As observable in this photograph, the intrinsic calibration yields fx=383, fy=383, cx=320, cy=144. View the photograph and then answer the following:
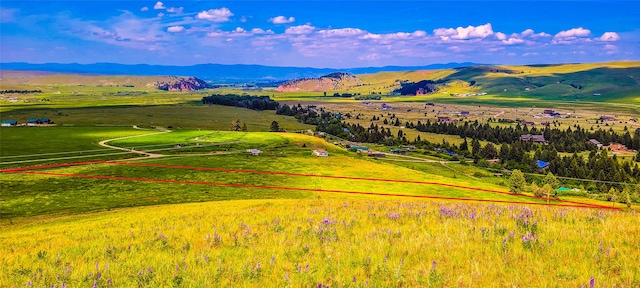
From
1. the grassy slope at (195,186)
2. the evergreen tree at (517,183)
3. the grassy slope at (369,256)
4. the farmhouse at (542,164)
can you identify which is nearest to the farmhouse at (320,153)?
the grassy slope at (195,186)

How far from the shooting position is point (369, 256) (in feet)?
32.1

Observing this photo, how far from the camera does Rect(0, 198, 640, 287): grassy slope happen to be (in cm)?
825

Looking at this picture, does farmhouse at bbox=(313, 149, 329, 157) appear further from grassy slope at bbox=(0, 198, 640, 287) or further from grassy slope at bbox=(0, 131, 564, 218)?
grassy slope at bbox=(0, 198, 640, 287)

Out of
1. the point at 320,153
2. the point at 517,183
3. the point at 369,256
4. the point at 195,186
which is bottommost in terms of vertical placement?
the point at 517,183

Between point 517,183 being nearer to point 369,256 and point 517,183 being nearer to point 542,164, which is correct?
point 542,164

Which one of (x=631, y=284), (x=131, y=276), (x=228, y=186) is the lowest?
(x=228, y=186)

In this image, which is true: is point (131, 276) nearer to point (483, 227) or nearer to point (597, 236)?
point (483, 227)

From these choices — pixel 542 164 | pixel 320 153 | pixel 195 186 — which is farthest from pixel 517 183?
pixel 195 186

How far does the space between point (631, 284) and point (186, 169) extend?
349ft

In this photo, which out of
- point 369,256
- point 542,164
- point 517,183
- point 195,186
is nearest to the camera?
point 369,256

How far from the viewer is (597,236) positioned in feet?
36.1

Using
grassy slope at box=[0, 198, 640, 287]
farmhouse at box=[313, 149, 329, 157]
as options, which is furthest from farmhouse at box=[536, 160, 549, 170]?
grassy slope at box=[0, 198, 640, 287]

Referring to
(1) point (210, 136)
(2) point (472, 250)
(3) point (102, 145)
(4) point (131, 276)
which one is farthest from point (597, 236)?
(1) point (210, 136)

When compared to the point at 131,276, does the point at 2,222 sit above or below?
below
